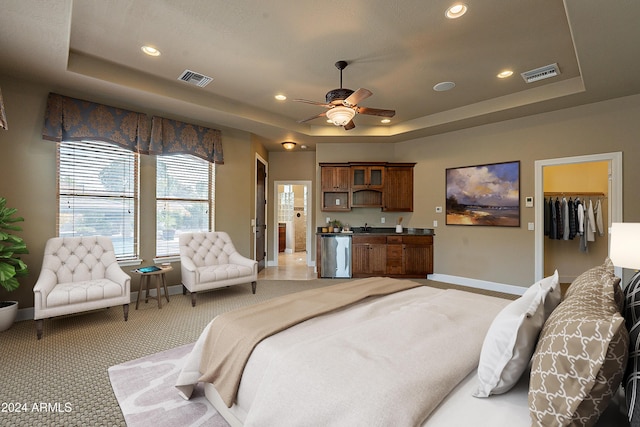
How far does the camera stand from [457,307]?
1.94 meters

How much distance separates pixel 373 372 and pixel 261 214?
5809 millimetres

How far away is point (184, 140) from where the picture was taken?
4.64 m

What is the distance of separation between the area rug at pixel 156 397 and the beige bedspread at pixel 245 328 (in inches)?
11.8

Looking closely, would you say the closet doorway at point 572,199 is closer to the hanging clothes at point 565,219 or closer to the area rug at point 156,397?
the hanging clothes at point 565,219

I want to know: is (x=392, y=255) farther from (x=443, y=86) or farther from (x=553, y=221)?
(x=443, y=86)

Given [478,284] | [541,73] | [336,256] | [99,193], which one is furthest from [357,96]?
[478,284]

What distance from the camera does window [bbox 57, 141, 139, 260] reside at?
3.71 meters

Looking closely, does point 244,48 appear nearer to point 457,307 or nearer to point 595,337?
point 457,307

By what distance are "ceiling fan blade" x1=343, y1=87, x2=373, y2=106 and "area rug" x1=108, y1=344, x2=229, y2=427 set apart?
2.91 meters

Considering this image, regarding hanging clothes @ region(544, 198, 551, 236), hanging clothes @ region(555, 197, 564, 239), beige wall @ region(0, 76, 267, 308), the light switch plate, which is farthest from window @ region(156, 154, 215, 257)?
hanging clothes @ region(555, 197, 564, 239)

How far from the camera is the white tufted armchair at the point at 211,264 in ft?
13.0

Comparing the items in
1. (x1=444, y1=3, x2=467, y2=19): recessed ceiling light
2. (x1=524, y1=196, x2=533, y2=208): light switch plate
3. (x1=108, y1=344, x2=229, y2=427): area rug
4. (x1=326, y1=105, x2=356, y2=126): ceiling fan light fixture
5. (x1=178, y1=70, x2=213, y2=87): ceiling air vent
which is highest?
(x1=178, y1=70, x2=213, y2=87): ceiling air vent

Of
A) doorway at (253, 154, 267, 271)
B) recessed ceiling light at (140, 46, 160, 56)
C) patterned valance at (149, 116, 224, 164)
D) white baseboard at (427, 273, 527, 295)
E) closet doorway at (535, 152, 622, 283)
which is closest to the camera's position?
recessed ceiling light at (140, 46, 160, 56)

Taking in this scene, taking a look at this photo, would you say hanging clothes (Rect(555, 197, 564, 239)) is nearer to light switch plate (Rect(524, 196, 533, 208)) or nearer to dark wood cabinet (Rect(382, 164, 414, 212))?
light switch plate (Rect(524, 196, 533, 208))
